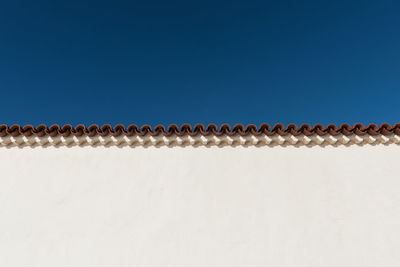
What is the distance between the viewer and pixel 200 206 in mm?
2861

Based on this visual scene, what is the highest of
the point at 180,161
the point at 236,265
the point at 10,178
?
the point at 180,161

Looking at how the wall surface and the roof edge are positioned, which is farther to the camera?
the roof edge

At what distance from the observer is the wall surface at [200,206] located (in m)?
2.63

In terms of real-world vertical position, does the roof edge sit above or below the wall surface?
above

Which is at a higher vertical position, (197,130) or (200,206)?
(197,130)

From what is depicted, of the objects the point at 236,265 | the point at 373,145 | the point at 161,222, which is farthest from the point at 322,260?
the point at 161,222

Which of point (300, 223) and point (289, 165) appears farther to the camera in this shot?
point (289, 165)

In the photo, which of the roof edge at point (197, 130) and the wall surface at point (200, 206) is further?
the roof edge at point (197, 130)

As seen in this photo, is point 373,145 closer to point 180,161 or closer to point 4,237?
point 180,161

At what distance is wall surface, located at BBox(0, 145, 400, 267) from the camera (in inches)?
104

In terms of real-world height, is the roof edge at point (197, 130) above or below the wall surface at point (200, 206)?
above

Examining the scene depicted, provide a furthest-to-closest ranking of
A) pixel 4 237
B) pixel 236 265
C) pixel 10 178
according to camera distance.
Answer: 1. pixel 10 178
2. pixel 4 237
3. pixel 236 265

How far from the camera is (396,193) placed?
2.89 meters

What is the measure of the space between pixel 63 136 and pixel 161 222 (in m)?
2.10
